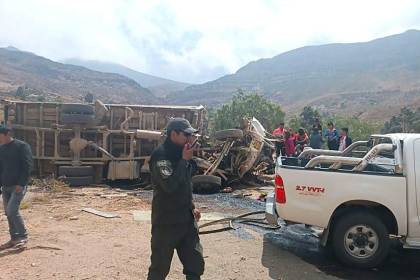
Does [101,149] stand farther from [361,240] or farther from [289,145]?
[361,240]

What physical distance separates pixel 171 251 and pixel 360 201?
2.90 m

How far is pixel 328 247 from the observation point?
6516 mm

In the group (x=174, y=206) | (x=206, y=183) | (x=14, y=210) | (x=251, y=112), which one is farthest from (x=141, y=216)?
(x=251, y=112)

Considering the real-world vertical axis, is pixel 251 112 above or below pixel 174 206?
above

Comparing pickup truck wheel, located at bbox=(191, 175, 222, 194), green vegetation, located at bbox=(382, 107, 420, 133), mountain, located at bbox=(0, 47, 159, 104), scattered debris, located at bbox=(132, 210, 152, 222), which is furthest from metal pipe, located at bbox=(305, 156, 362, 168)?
mountain, located at bbox=(0, 47, 159, 104)

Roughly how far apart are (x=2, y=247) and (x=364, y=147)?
17.9 ft

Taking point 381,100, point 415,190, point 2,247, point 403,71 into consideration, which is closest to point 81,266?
point 2,247

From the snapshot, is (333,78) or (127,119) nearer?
(127,119)

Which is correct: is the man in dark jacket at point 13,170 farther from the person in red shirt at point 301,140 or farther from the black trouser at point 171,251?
the person in red shirt at point 301,140

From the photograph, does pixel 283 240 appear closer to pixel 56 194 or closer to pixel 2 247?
pixel 2 247

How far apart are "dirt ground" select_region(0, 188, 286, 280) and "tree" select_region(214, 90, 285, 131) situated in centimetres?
2064

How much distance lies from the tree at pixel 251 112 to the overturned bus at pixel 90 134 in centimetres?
1492

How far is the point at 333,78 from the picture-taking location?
428ft

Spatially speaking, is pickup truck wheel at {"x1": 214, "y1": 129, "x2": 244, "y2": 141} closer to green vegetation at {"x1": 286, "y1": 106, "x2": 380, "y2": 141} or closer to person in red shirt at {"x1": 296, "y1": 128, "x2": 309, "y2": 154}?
person in red shirt at {"x1": 296, "y1": 128, "x2": 309, "y2": 154}
